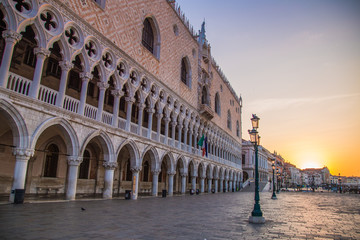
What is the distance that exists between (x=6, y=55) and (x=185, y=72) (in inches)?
807

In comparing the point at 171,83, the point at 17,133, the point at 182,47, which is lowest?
the point at 17,133

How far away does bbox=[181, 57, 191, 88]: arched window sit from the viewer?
93.1ft

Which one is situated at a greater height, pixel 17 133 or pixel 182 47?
pixel 182 47

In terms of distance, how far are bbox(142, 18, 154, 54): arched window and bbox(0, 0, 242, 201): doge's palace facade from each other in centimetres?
8

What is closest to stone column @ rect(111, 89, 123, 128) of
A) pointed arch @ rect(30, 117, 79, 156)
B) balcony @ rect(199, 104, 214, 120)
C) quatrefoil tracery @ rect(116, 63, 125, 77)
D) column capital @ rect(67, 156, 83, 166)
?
quatrefoil tracery @ rect(116, 63, 125, 77)

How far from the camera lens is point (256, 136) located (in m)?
10.7

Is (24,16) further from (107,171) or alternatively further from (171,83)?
(171,83)

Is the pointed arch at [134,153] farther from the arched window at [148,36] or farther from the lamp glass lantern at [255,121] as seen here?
the lamp glass lantern at [255,121]

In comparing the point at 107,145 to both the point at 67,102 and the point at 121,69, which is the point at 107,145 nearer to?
the point at 67,102

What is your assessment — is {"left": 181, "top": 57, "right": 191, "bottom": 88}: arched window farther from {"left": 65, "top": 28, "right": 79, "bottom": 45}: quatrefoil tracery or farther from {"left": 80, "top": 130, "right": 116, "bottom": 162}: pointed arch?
{"left": 65, "top": 28, "right": 79, "bottom": 45}: quatrefoil tracery

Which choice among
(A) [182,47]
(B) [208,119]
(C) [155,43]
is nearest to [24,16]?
(C) [155,43]

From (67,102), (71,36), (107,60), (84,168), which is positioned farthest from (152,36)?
(84,168)

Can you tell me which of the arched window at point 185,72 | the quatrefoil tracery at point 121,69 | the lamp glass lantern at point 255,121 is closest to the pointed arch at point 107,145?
the quatrefoil tracery at point 121,69

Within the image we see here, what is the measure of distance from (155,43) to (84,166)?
37.3 feet
